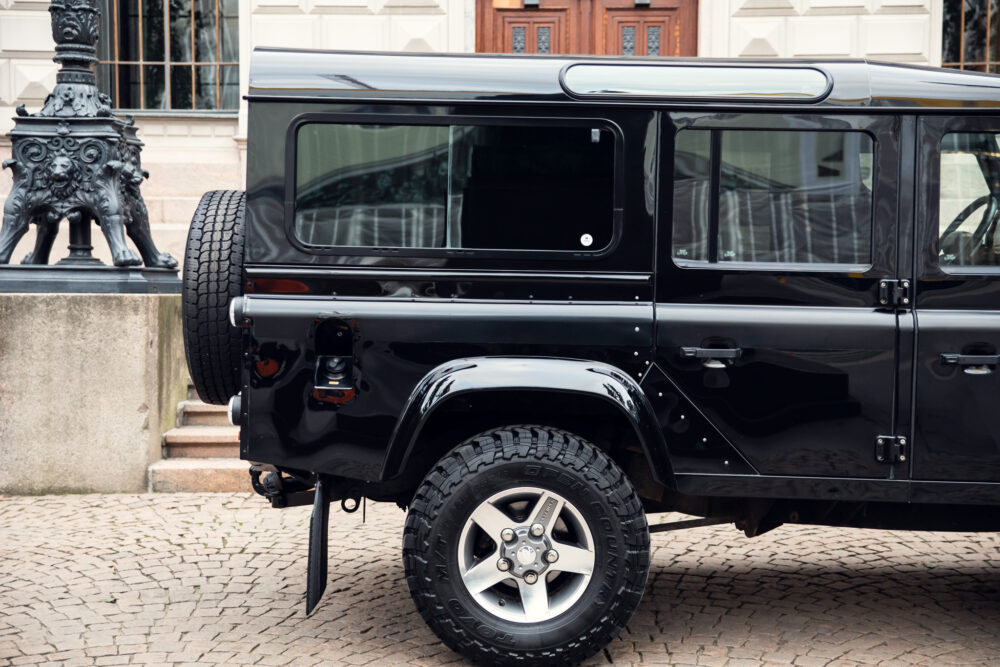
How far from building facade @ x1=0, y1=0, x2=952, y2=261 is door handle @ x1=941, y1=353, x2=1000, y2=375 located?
7452mm

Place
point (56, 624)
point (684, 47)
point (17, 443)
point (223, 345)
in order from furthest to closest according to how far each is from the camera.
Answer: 1. point (684, 47)
2. point (17, 443)
3. point (56, 624)
4. point (223, 345)

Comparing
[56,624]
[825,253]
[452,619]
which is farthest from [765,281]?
[56,624]

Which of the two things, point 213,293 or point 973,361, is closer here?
point 973,361

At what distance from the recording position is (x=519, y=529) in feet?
13.1

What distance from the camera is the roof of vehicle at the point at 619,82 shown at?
4008mm

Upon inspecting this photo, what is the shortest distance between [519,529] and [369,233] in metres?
1.24

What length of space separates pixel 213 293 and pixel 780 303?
2.16 m

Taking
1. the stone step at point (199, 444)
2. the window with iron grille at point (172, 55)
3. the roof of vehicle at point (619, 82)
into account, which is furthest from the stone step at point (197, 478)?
the window with iron grille at point (172, 55)

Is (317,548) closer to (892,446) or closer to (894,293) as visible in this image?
(892,446)

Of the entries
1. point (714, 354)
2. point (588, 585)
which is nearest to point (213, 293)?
point (588, 585)

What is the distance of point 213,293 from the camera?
420cm

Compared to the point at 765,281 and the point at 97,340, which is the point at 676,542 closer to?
the point at 765,281

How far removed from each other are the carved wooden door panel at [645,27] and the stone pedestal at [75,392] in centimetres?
612

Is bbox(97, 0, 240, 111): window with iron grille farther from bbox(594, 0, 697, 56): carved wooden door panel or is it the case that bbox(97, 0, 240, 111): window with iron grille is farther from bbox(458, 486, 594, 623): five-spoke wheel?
bbox(458, 486, 594, 623): five-spoke wheel
